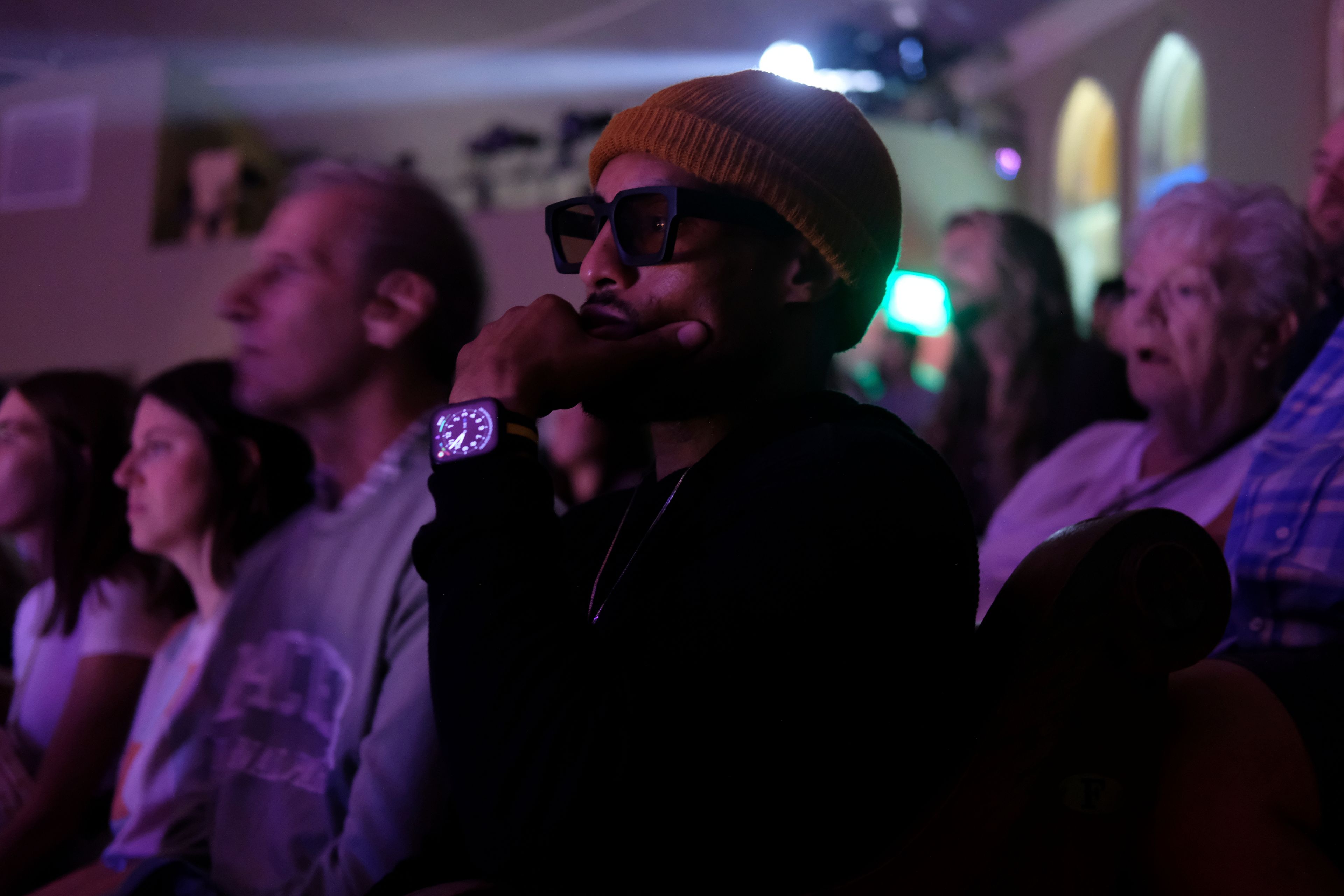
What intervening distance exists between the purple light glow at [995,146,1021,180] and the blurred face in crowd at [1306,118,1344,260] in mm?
7443

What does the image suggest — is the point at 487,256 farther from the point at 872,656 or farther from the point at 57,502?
the point at 872,656

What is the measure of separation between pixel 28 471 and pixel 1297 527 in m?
1.91

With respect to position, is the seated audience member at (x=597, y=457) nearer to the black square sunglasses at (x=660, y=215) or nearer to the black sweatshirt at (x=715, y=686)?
the black square sunglasses at (x=660, y=215)

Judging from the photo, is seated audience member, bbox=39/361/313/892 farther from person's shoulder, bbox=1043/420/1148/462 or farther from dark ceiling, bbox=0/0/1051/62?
dark ceiling, bbox=0/0/1051/62

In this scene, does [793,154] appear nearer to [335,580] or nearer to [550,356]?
[550,356]

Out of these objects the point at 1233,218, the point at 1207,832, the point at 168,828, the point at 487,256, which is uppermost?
the point at 1233,218

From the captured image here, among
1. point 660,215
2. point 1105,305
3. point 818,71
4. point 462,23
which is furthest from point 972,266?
point 462,23

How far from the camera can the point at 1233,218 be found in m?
1.82

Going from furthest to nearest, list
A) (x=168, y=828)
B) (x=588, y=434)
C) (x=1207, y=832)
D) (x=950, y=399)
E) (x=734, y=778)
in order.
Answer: (x=588, y=434) → (x=950, y=399) → (x=168, y=828) → (x=1207, y=832) → (x=734, y=778)

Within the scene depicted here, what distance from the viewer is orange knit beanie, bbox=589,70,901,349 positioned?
1048mm

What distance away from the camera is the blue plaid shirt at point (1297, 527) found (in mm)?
1236

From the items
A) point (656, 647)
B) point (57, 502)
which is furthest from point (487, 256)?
point (656, 647)

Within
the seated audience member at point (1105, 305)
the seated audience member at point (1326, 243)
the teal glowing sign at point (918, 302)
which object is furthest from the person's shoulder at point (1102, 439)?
the teal glowing sign at point (918, 302)

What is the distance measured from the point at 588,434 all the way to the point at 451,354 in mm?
1822
